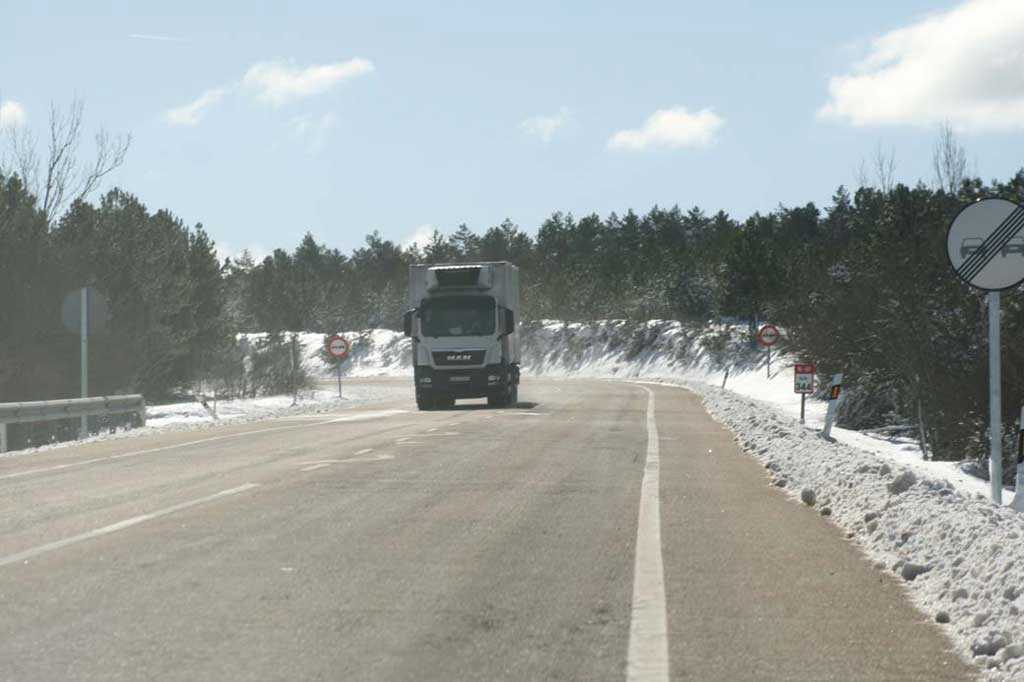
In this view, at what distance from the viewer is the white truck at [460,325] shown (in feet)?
102

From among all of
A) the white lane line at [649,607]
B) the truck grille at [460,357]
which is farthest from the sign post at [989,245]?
the truck grille at [460,357]

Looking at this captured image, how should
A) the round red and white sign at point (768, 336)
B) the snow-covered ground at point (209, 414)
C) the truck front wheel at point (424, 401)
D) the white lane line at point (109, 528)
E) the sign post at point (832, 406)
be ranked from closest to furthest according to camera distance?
1. the white lane line at point (109, 528)
2. the sign post at point (832, 406)
3. the snow-covered ground at point (209, 414)
4. the truck front wheel at point (424, 401)
5. the round red and white sign at point (768, 336)

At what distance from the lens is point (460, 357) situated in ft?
103

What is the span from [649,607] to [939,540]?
264 cm

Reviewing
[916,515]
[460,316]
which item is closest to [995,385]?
[916,515]

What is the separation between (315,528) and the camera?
9266mm

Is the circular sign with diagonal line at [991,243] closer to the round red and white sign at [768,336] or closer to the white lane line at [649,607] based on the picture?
the white lane line at [649,607]

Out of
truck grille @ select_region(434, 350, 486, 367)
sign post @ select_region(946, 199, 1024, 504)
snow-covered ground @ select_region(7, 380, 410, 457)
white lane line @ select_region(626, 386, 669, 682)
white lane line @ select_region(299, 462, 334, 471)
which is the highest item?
sign post @ select_region(946, 199, 1024, 504)

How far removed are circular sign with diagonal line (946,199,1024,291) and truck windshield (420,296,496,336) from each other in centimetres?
2141

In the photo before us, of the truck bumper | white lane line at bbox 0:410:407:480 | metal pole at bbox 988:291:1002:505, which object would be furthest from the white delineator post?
the truck bumper

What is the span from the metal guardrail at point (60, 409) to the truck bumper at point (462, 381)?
7924 millimetres

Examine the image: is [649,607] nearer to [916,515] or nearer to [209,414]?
[916,515]

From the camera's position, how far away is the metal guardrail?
2056 cm

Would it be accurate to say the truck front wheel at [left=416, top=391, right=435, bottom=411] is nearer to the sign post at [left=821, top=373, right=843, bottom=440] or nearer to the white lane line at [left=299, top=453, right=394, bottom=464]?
the sign post at [left=821, top=373, right=843, bottom=440]
